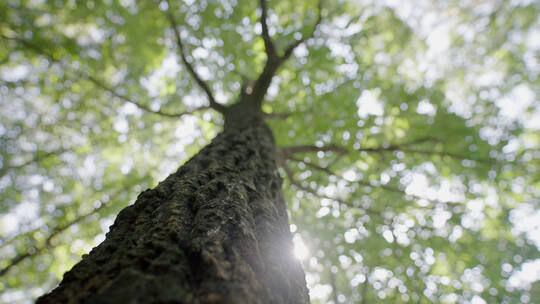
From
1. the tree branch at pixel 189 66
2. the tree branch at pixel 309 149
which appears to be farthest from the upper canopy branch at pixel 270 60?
the tree branch at pixel 309 149

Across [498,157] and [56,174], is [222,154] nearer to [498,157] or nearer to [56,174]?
[498,157]

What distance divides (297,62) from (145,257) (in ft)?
13.6

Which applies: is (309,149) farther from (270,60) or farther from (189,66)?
(189,66)

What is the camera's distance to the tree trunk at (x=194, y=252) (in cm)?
76

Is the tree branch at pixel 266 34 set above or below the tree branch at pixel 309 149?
above

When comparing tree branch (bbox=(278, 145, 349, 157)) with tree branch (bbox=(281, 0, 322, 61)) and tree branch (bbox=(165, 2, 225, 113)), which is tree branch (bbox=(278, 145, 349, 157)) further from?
tree branch (bbox=(281, 0, 322, 61))

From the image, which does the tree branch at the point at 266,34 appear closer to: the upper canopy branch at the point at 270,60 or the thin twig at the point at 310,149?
the upper canopy branch at the point at 270,60

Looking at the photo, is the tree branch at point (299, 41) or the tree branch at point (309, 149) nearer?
the tree branch at point (299, 41)

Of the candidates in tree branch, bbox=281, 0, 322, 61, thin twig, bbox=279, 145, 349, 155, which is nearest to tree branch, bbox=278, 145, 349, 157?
thin twig, bbox=279, 145, 349, 155

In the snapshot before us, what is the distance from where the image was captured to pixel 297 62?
4453 mm

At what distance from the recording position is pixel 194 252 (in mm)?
925

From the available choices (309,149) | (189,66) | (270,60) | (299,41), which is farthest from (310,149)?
(189,66)

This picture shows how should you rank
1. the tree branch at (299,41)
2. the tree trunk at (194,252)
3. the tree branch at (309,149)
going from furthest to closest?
the tree branch at (309,149), the tree branch at (299,41), the tree trunk at (194,252)

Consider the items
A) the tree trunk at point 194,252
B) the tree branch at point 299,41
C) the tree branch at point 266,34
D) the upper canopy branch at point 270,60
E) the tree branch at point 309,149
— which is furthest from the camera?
the tree branch at point 309,149
